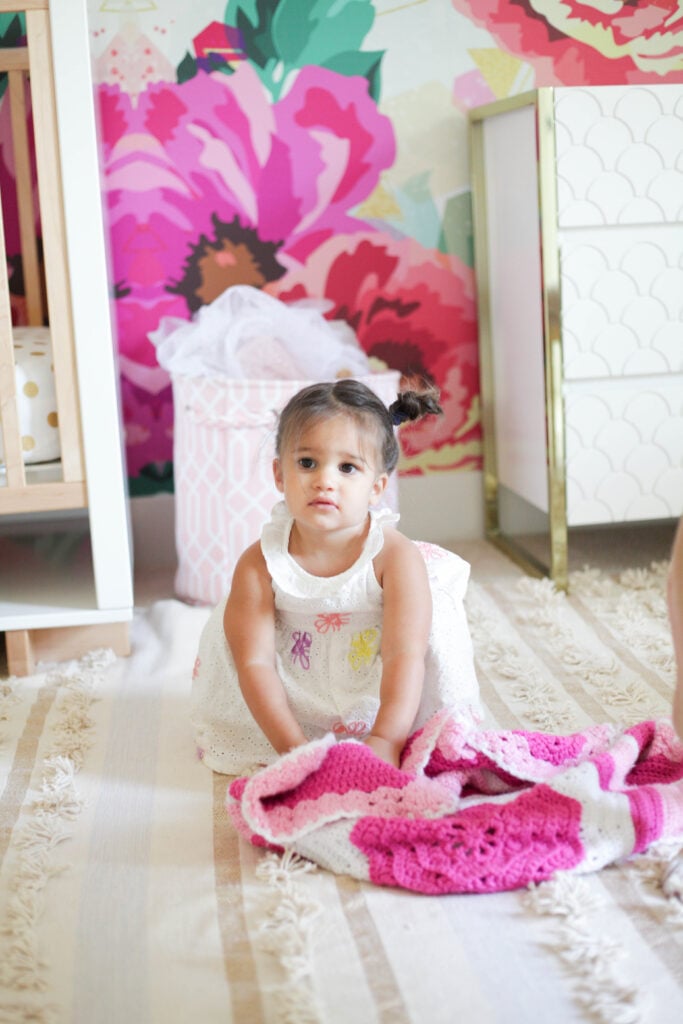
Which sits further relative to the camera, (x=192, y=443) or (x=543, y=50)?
(x=543, y=50)

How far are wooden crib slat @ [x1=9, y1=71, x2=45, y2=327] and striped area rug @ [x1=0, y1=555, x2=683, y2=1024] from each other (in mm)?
1026

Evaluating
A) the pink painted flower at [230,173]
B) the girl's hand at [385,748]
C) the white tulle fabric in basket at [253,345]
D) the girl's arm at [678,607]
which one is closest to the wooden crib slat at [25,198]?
the pink painted flower at [230,173]

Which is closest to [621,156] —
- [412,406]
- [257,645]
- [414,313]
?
[414,313]

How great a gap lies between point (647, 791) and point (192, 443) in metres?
1.18

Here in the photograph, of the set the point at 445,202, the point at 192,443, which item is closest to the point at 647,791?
the point at 192,443

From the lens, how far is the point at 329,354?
2166 mm

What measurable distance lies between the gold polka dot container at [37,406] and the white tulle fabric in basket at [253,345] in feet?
1.21

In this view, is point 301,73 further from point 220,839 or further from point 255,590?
point 220,839

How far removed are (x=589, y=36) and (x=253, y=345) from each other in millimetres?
958

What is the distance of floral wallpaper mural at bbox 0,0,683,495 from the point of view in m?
2.26

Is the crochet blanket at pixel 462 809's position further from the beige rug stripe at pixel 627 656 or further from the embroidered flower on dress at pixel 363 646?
the beige rug stripe at pixel 627 656

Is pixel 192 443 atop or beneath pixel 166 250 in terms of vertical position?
beneath

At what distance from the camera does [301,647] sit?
1.44 meters

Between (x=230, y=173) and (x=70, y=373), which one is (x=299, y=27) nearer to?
(x=230, y=173)
